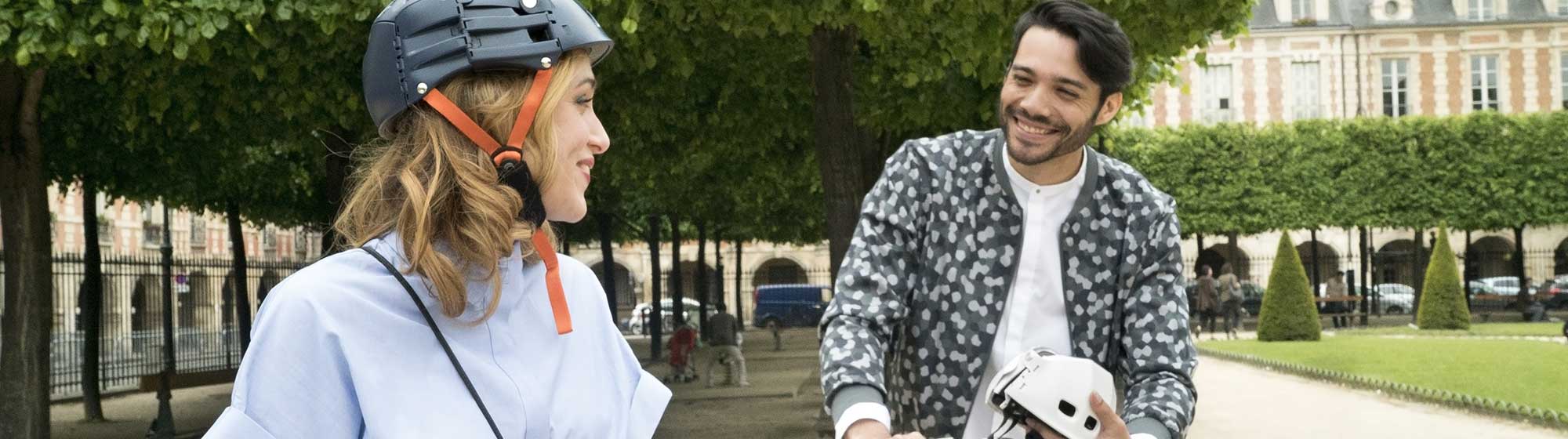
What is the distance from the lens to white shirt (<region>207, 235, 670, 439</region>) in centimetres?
165

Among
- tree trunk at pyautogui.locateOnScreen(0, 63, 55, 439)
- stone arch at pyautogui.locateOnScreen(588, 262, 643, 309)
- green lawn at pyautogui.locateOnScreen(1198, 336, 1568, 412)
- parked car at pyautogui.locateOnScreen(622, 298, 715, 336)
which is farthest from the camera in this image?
stone arch at pyautogui.locateOnScreen(588, 262, 643, 309)

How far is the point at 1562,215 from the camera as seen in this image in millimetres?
47750

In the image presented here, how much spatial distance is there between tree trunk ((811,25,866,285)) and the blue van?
3953 cm

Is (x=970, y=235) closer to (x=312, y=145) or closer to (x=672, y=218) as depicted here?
(x=312, y=145)

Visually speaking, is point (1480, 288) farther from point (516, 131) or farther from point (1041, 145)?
point (516, 131)

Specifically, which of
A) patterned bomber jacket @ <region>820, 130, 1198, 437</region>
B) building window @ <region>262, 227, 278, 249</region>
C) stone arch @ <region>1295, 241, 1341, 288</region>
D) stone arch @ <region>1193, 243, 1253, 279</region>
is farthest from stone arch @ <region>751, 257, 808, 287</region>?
patterned bomber jacket @ <region>820, 130, 1198, 437</region>

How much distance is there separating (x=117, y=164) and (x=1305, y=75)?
51.1 meters

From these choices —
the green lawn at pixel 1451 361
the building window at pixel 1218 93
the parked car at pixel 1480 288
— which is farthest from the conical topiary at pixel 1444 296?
the building window at pixel 1218 93

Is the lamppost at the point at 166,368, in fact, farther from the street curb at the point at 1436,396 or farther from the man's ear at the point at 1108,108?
the man's ear at the point at 1108,108

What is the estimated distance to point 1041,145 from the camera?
107 inches

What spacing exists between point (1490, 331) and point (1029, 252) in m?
33.3

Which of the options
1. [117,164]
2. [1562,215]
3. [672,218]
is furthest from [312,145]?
[1562,215]

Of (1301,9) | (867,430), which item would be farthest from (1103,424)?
(1301,9)

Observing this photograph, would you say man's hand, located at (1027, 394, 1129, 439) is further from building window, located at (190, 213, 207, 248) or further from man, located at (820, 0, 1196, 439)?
building window, located at (190, 213, 207, 248)
